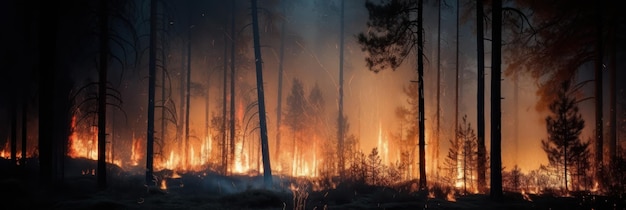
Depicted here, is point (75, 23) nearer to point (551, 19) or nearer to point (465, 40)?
point (551, 19)

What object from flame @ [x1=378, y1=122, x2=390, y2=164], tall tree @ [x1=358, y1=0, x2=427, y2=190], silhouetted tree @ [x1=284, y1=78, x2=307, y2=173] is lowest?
flame @ [x1=378, y1=122, x2=390, y2=164]

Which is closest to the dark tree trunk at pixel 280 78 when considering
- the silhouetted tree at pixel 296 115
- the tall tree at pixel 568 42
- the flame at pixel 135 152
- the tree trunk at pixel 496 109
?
the silhouetted tree at pixel 296 115

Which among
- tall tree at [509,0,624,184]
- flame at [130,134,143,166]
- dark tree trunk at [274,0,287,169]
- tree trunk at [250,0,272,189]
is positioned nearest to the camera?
tall tree at [509,0,624,184]

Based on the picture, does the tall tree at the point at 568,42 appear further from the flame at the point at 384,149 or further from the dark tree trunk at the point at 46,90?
Result: the dark tree trunk at the point at 46,90

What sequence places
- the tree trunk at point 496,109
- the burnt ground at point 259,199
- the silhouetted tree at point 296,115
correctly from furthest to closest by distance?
the silhouetted tree at point 296,115
the tree trunk at point 496,109
the burnt ground at point 259,199

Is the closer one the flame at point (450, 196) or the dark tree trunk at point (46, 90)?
the flame at point (450, 196)

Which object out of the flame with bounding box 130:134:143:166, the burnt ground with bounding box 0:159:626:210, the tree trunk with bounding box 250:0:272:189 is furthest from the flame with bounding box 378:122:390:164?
the flame with bounding box 130:134:143:166

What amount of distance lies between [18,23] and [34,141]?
564 inches

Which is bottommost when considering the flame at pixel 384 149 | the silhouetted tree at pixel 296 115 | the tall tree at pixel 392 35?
the flame at pixel 384 149

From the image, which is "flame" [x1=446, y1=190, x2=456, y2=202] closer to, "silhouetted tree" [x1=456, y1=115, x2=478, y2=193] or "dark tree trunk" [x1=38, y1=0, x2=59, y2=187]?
"silhouetted tree" [x1=456, y1=115, x2=478, y2=193]

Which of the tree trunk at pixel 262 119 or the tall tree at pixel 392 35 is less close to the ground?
the tall tree at pixel 392 35

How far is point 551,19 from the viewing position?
17.0 m

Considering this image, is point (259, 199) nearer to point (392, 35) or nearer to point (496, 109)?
point (392, 35)

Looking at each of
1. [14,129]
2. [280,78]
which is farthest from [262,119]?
[14,129]
